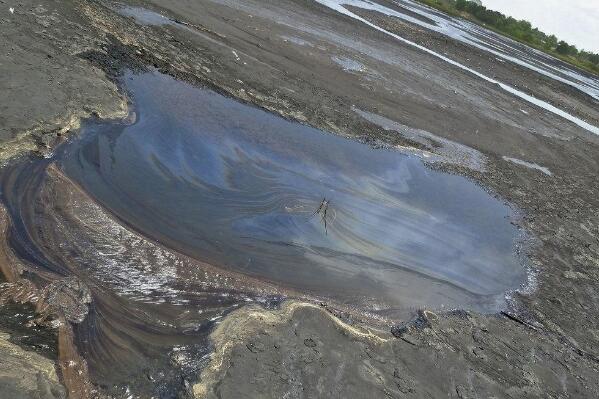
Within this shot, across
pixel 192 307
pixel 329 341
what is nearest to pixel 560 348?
pixel 329 341

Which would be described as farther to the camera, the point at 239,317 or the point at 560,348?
the point at 560,348

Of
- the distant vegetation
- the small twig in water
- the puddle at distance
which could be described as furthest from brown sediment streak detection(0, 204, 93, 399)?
the distant vegetation

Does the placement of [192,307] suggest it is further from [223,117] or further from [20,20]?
[20,20]

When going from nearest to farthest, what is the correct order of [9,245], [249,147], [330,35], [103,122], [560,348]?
[9,245] → [560,348] → [103,122] → [249,147] → [330,35]

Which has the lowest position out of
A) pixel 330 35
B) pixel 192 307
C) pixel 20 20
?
pixel 192 307

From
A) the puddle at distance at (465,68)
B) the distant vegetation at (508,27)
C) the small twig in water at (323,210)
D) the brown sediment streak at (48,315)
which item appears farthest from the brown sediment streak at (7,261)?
the distant vegetation at (508,27)

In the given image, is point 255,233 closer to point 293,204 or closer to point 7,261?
point 293,204

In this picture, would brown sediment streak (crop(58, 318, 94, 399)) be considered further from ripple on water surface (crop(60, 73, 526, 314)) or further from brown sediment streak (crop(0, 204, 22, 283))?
ripple on water surface (crop(60, 73, 526, 314))

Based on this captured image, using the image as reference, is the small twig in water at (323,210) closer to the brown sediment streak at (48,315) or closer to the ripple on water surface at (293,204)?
the ripple on water surface at (293,204)
